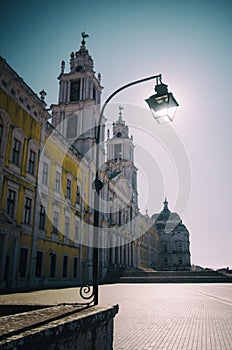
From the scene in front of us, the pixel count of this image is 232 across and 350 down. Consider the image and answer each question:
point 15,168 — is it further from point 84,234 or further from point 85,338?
point 85,338

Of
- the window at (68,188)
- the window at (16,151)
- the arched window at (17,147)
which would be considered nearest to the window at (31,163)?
the arched window at (17,147)

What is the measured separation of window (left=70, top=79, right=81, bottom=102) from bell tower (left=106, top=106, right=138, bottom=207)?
91.4 ft

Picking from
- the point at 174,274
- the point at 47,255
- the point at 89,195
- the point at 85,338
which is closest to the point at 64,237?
the point at 47,255

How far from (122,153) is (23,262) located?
5322 cm

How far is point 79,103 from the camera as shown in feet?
136

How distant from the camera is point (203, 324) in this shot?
8.12 m

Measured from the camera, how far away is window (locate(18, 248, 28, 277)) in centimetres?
2075

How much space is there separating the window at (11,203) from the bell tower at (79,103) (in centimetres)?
1859

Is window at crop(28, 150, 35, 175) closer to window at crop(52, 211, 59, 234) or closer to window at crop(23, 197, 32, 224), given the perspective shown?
window at crop(23, 197, 32, 224)

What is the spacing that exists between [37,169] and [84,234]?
1178cm

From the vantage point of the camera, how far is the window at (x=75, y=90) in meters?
43.2

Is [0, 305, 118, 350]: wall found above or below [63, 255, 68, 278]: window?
below

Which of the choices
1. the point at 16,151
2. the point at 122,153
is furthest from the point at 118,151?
the point at 16,151

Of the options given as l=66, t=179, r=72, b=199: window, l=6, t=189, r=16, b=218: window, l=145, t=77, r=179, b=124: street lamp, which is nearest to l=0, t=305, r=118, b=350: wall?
l=145, t=77, r=179, b=124: street lamp
